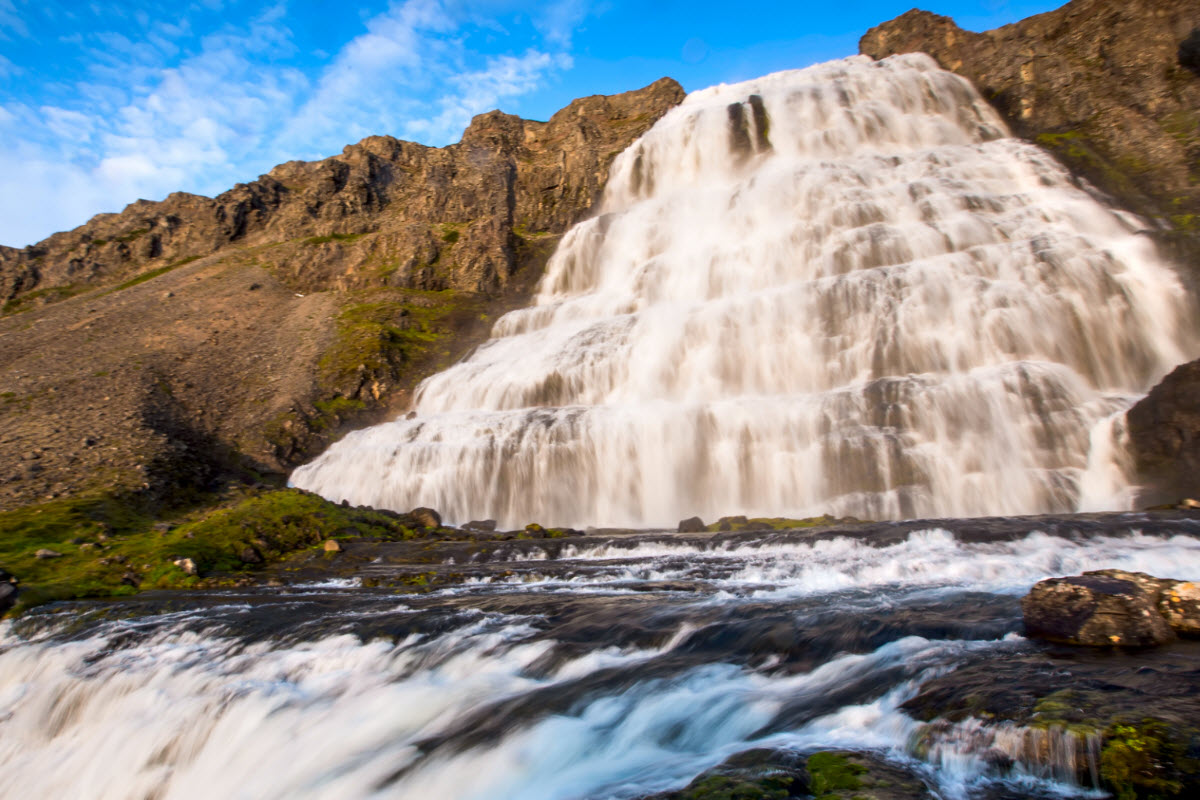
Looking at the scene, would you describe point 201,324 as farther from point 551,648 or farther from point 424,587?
point 551,648

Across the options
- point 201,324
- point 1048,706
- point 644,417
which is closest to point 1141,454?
point 644,417

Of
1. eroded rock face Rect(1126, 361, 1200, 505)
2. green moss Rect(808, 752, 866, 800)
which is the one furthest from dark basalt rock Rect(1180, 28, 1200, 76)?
green moss Rect(808, 752, 866, 800)

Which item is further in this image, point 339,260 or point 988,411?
point 339,260

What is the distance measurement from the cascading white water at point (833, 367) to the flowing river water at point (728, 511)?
0.36 ft

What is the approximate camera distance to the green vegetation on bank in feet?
42.8

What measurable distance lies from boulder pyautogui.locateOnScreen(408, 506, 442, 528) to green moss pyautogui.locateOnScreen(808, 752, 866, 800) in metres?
16.5

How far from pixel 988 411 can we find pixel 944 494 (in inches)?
103

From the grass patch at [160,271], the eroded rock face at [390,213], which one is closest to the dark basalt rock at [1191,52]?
the eroded rock face at [390,213]

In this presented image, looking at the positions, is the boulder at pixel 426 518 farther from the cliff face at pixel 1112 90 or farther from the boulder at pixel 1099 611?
the cliff face at pixel 1112 90

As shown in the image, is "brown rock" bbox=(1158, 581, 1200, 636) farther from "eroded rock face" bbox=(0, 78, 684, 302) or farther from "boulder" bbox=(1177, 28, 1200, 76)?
"eroded rock face" bbox=(0, 78, 684, 302)

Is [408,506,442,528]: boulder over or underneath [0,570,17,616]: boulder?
over

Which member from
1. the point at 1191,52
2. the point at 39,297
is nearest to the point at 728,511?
the point at 1191,52

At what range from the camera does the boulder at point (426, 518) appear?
19.5 m

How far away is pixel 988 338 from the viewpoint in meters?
19.4
